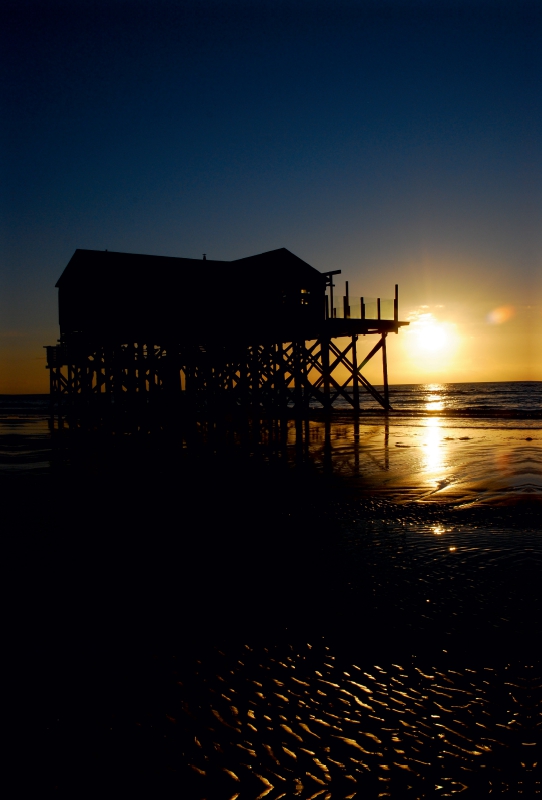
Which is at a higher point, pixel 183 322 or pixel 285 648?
pixel 183 322

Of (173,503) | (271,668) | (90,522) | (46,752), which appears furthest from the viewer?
(173,503)

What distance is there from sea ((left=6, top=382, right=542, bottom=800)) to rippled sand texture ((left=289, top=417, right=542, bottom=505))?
280 millimetres

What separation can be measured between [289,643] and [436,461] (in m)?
10.6

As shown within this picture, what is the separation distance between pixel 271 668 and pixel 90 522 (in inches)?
201

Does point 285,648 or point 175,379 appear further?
point 175,379

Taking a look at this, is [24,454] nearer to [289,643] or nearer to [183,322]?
[183,322]

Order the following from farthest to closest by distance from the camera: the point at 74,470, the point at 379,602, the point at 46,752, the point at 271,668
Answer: the point at 74,470, the point at 379,602, the point at 271,668, the point at 46,752

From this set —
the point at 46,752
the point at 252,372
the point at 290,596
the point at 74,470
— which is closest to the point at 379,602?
the point at 290,596

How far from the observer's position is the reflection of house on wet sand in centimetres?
2494

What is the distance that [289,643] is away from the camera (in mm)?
4301

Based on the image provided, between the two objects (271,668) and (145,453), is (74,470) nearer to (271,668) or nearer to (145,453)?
→ (145,453)

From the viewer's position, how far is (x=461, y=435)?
70.5ft

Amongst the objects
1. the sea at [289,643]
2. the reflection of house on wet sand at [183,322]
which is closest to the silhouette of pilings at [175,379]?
the reflection of house on wet sand at [183,322]

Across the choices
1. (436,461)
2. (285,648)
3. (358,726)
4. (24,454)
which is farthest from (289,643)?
(24,454)
